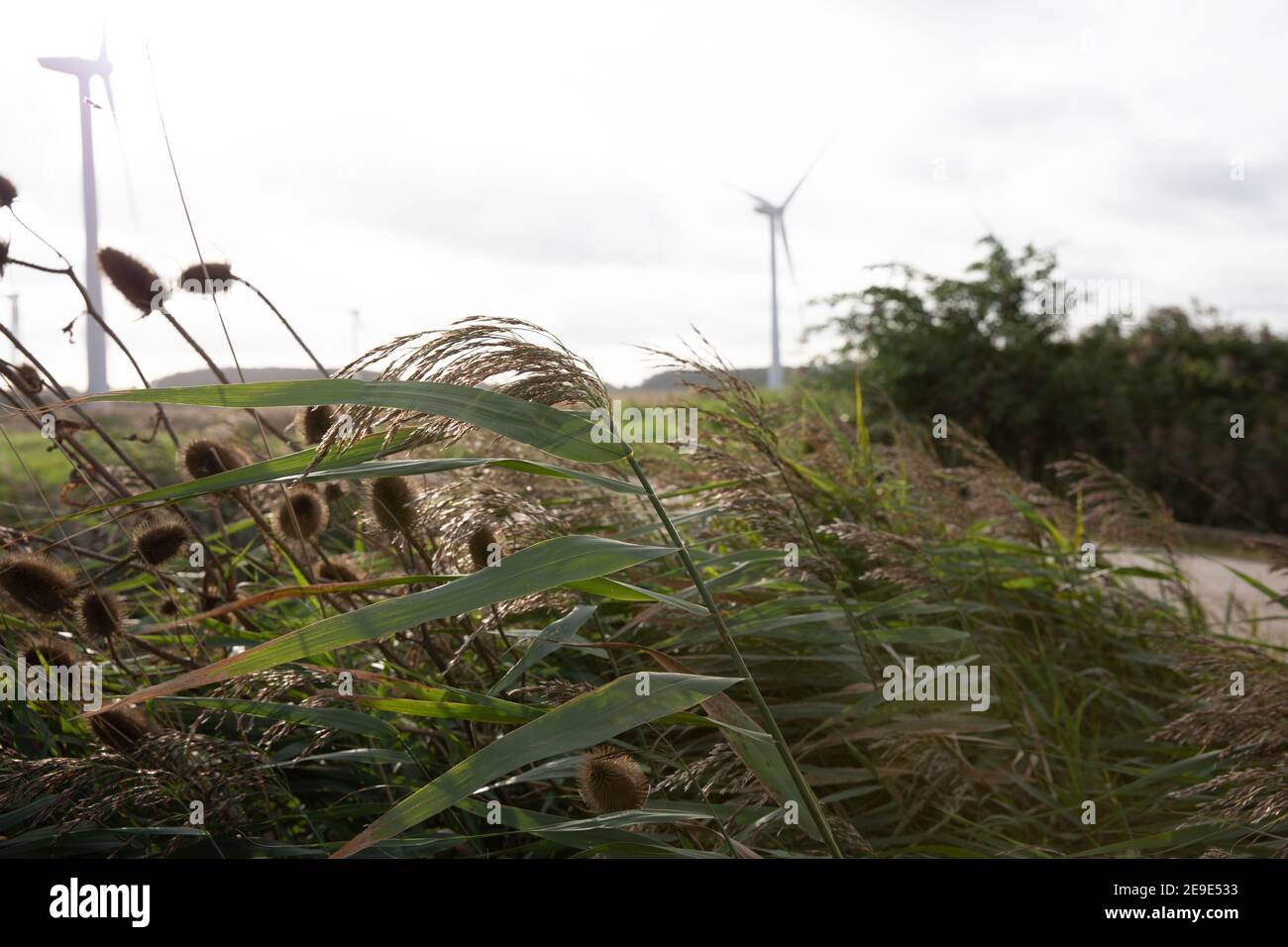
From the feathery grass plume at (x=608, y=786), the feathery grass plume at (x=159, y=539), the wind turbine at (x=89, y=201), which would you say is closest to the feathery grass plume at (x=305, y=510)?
the feathery grass plume at (x=159, y=539)

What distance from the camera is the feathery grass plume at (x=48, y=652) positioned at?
177 centimetres

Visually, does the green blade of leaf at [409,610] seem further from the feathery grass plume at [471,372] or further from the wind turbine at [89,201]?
the wind turbine at [89,201]

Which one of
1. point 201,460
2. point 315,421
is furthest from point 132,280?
point 315,421

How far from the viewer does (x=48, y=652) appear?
5.88 feet

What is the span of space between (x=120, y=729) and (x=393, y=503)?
577 mm

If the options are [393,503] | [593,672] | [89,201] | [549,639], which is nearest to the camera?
[549,639]

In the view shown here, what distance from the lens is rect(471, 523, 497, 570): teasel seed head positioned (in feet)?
5.53

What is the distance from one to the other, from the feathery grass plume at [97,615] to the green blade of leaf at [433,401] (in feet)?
2.12

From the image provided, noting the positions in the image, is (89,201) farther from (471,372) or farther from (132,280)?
(471,372)

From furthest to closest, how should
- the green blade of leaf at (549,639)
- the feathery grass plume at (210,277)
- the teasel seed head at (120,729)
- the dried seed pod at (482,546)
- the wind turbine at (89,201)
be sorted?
1. the wind turbine at (89,201)
2. the feathery grass plume at (210,277)
3. the dried seed pod at (482,546)
4. the teasel seed head at (120,729)
5. the green blade of leaf at (549,639)

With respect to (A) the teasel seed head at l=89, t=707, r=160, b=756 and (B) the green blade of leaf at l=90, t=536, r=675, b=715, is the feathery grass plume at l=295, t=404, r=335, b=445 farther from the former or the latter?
(B) the green blade of leaf at l=90, t=536, r=675, b=715

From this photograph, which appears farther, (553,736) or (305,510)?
(305,510)
